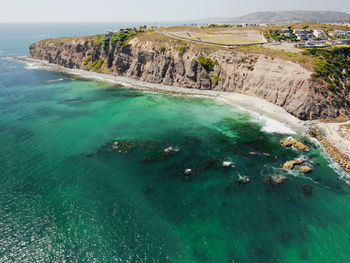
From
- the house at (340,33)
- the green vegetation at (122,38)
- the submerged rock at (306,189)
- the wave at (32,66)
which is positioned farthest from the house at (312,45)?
the wave at (32,66)

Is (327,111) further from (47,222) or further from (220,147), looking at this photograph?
(47,222)

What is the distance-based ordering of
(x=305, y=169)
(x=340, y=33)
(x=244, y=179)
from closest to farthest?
(x=244, y=179)
(x=305, y=169)
(x=340, y=33)

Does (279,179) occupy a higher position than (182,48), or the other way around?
(182,48)

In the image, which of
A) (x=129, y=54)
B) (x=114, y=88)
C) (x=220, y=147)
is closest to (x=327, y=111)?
(x=220, y=147)

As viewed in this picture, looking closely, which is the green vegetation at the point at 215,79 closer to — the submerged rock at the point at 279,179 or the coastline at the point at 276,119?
the coastline at the point at 276,119

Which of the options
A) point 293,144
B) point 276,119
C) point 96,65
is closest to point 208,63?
point 276,119

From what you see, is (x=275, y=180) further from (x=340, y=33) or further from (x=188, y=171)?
(x=340, y=33)
